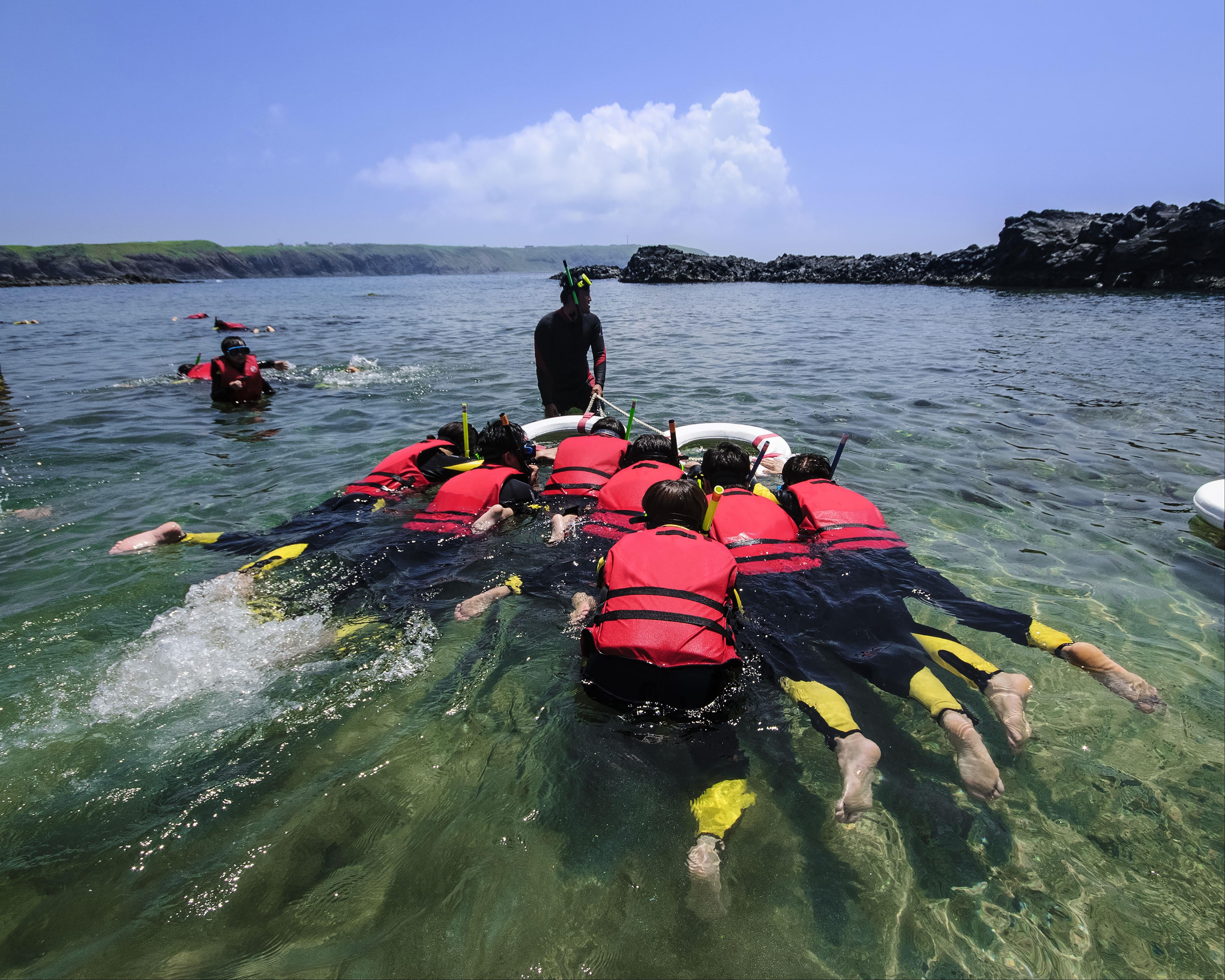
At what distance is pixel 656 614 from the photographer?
2.82m

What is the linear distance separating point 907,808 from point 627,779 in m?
1.22

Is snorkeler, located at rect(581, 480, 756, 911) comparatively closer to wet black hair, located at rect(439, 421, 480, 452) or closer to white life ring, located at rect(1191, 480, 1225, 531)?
wet black hair, located at rect(439, 421, 480, 452)

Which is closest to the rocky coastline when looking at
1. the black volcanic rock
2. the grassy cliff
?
the grassy cliff

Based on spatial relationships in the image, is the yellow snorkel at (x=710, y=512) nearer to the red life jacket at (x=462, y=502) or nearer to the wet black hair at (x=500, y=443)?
the red life jacket at (x=462, y=502)

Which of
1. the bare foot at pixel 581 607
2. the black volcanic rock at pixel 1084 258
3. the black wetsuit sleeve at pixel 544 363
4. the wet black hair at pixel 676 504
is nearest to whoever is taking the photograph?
the wet black hair at pixel 676 504

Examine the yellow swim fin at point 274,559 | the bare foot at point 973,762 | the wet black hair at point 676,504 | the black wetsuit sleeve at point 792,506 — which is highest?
the wet black hair at point 676,504

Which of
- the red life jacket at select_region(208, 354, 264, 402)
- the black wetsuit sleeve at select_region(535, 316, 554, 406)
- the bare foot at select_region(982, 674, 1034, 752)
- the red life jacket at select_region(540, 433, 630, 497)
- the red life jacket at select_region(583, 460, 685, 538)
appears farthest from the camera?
the red life jacket at select_region(208, 354, 264, 402)

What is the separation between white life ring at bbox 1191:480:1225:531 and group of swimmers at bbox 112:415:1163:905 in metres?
2.76

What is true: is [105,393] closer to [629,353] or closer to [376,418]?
[376,418]

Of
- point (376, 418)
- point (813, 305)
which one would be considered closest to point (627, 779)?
point (376, 418)

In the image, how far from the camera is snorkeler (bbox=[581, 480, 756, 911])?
2752 mm

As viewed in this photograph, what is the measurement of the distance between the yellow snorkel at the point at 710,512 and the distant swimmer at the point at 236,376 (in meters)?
9.76

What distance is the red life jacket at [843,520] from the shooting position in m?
4.03

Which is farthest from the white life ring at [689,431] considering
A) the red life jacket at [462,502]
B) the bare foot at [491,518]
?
the bare foot at [491,518]
